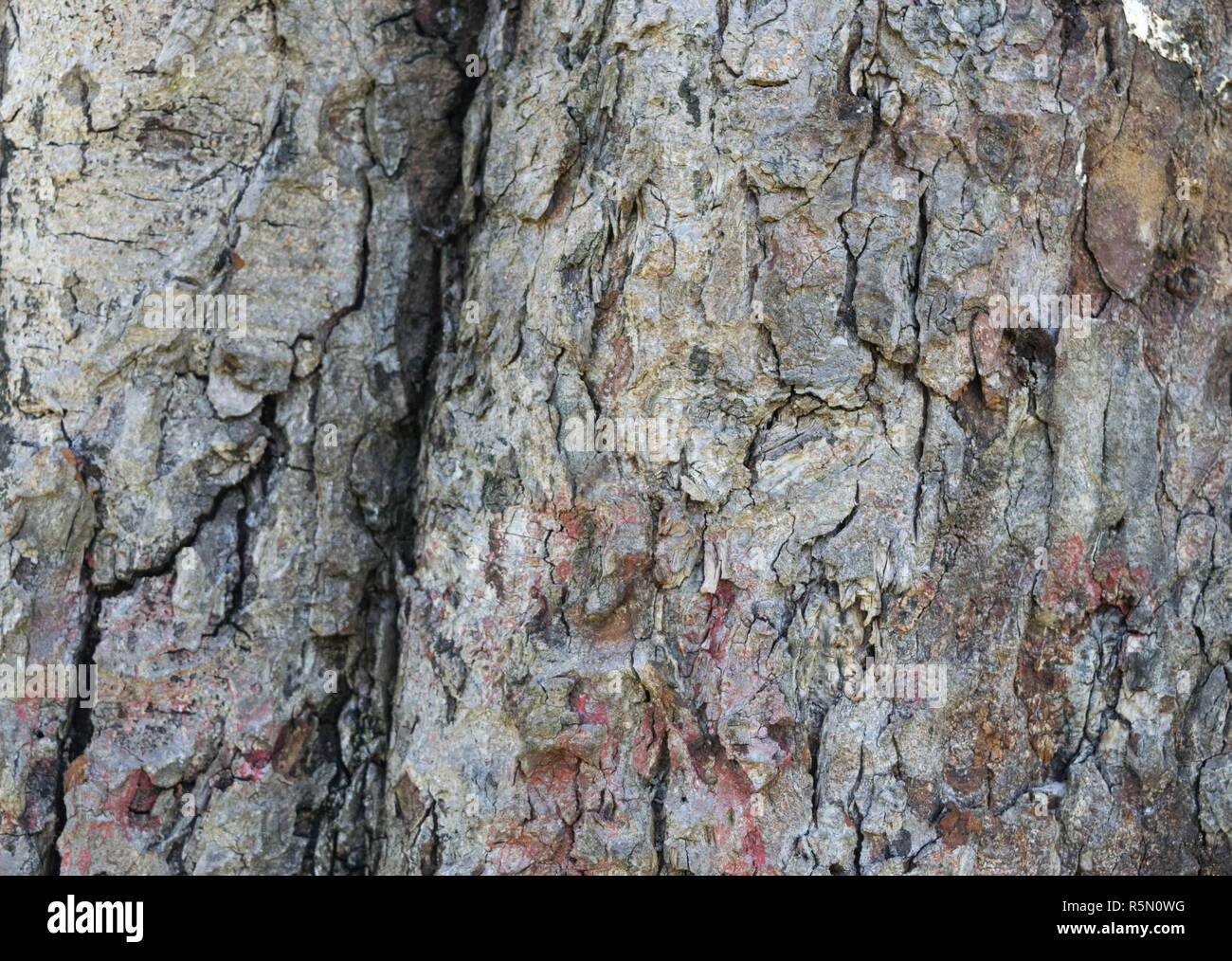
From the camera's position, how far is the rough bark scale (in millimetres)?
1952

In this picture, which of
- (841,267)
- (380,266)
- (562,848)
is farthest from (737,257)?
(562,848)

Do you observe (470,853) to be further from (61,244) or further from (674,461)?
(61,244)

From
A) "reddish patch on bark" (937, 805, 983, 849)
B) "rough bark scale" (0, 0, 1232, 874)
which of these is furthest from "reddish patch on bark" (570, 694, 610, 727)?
"reddish patch on bark" (937, 805, 983, 849)

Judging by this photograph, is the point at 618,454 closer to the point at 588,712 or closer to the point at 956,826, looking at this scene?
the point at 588,712

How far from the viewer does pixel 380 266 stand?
228cm

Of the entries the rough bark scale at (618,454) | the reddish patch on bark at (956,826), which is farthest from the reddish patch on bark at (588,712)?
the reddish patch on bark at (956,826)

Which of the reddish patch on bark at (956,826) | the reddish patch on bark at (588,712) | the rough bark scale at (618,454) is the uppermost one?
the rough bark scale at (618,454)

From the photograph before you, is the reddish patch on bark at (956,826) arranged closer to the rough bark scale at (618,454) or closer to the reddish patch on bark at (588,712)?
the rough bark scale at (618,454)

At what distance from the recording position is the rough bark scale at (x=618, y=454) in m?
1.95

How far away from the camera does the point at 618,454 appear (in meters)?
2.01

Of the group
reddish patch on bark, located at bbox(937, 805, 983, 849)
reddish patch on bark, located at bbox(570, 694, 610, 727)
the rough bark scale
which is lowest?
reddish patch on bark, located at bbox(937, 805, 983, 849)

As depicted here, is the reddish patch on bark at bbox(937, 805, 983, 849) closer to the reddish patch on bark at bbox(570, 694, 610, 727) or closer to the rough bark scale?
the rough bark scale

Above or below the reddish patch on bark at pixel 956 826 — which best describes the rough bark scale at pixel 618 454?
above

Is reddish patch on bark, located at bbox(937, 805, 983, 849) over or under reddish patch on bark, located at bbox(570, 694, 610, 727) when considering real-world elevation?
under
